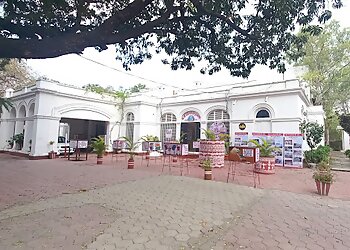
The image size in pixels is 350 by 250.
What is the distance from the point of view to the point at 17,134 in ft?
53.9

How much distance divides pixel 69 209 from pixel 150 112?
14720 mm

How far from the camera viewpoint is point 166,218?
4.03 m

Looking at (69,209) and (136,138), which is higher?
(136,138)

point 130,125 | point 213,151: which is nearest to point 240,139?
point 213,151

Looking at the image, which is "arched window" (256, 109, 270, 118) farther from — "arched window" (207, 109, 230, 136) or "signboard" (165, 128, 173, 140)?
"signboard" (165, 128, 173, 140)

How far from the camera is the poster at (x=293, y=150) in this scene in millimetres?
11727

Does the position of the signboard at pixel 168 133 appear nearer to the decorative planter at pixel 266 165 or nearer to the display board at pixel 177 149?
the display board at pixel 177 149

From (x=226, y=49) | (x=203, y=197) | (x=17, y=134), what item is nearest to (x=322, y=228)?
(x=203, y=197)

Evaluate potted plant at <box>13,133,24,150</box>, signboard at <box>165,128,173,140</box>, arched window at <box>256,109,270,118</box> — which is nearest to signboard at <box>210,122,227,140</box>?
arched window at <box>256,109,270,118</box>

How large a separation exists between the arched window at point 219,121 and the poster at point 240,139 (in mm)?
1106

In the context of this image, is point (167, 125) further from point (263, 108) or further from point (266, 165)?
point (266, 165)

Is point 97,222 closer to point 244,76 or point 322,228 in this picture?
point 322,228

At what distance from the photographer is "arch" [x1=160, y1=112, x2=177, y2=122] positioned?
18438mm

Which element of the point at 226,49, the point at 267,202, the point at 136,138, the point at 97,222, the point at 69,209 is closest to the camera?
the point at 97,222
